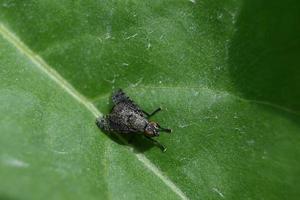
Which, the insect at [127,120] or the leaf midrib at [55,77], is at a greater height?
the leaf midrib at [55,77]

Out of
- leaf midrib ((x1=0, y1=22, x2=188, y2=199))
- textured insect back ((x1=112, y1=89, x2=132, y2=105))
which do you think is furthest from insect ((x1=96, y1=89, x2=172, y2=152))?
leaf midrib ((x1=0, y1=22, x2=188, y2=199))

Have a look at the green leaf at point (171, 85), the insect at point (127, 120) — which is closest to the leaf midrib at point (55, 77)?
the green leaf at point (171, 85)

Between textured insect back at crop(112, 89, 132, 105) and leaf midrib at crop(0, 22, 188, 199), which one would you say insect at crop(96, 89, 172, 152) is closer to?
textured insect back at crop(112, 89, 132, 105)

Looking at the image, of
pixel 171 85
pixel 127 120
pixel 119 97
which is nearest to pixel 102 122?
pixel 119 97

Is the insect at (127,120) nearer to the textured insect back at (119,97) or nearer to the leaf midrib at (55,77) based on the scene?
the textured insect back at (119,97)

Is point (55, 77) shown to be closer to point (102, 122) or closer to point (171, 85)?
point (102, 122)

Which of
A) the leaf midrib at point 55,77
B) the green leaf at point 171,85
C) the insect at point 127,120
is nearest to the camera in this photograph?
the green leaf at point 171,85

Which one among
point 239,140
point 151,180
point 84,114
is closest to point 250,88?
point 239,140
